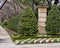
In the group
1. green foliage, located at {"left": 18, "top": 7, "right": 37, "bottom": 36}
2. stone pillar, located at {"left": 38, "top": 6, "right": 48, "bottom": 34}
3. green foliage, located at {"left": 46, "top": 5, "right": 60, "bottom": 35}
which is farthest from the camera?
stone pillar, located at {"left": 38, "top": 6, "right": 48, "bottom": 34}

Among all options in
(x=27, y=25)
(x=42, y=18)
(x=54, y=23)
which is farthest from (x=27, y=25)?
(x=42, y=18)

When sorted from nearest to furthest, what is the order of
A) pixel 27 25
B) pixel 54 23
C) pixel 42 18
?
1. pixel 27 25
2. pixel 54 23
3. pixel 42 18

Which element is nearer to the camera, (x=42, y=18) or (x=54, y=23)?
(x=54, y=23)

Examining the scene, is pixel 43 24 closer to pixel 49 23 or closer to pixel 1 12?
pixel 49 23

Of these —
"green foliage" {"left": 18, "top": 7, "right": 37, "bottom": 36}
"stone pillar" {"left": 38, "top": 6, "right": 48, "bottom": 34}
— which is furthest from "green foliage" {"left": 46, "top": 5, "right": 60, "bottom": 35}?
"stone pillar" {"left": 38, "top": 6, "right": 48, "bottom": 34}

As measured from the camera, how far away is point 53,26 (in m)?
16.5

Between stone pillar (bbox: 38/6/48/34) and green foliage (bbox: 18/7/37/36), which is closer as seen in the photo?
green foliage (bbox: 18/7/37/36)

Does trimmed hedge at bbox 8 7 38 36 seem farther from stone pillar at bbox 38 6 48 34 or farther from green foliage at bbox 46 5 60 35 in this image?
stone pillar at bbox 38 6 48 34

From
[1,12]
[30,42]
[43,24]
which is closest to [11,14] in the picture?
[1,12]

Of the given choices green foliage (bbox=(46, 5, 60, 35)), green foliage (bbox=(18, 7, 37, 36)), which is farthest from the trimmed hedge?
green foliage (bbox=(46, 5, 60, 35))

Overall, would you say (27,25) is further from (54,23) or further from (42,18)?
(42,18)

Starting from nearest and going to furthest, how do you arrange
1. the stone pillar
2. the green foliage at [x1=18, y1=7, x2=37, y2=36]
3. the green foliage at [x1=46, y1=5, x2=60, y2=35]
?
1. the green foliage at [x1=18, y1=7, x2=37, y2=36]
2. the green foliage at [x1=46, y1=5, x2=60, y2=35]
3. the stone pillar

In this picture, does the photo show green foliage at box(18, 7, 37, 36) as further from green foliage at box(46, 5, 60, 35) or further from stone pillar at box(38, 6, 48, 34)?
stone pillar at box(38, 6, 48, 34)

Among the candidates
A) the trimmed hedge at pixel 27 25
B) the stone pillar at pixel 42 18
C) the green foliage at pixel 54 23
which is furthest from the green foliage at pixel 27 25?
the stone pillar at pixel 42 18
